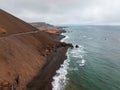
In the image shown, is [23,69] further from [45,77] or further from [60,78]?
[60,78]

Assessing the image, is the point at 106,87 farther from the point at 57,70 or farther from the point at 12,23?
the point at 12,23

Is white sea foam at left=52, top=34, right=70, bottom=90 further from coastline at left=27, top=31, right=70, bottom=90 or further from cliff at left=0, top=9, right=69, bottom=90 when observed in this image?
cliff at left=0, top=9, right=69, bottom=90

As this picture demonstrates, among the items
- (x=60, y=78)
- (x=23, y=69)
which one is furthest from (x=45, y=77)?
(x=23, y=69)

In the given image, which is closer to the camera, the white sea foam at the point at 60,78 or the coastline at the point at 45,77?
the coastline at the point at 45,77

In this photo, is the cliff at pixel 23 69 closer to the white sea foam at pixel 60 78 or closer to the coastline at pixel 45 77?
the coastline at pixel 45 77

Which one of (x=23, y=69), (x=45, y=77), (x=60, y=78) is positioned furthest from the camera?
(x=60, y=78)

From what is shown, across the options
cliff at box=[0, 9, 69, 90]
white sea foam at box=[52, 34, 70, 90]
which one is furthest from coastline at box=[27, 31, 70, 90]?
white sea foam at box=[52, 34, 70, 90]

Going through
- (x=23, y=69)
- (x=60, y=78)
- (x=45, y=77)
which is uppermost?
(x=23, y=69)

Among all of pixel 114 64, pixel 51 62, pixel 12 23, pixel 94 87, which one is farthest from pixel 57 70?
pixel 12 23

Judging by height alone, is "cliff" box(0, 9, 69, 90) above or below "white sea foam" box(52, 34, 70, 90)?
above

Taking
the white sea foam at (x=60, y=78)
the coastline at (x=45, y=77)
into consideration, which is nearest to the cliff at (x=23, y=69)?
the coastline at (x=45, y=77)

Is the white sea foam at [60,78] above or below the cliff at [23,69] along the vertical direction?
below
